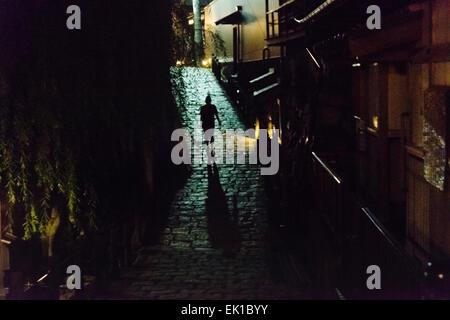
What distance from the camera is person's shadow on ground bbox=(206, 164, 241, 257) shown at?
41.3 ft

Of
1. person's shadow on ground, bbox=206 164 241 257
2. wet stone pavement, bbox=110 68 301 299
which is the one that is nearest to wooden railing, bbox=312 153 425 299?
wet stone pavement, bbox=110 68 301 299

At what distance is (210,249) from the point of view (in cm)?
1231

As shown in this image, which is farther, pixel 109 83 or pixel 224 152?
pixel 224 152

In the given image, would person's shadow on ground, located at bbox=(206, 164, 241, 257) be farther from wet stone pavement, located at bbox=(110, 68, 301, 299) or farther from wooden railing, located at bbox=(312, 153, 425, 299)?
wooden railing, located at bbox=(312, 153, 425, 299)

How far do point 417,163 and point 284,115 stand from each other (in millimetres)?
11421

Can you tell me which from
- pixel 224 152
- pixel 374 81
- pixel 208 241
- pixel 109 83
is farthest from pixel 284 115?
pixel 109 83

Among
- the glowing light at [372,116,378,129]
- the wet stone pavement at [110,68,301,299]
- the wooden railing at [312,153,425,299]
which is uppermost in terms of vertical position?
the glowing light at [372,116,378,129]

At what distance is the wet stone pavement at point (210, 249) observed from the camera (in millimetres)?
9953

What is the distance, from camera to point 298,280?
10227mm

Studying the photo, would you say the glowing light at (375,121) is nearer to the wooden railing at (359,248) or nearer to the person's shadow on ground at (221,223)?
the wooden railing at (359,248)

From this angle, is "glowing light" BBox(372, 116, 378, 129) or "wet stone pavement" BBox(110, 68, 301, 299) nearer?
"wet stone pavement" BBox(110, 68, 301, 299)

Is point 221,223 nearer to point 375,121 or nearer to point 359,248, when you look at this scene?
point 375,121

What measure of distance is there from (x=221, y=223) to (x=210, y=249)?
1.93 metres
